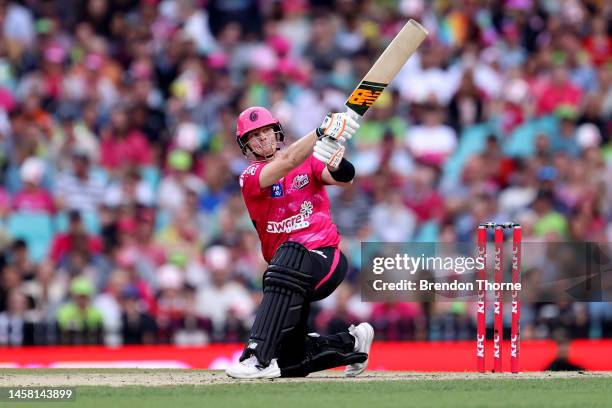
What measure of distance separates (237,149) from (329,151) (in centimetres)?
739

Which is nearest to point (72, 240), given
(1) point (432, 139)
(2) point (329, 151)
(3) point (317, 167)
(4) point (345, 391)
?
(1) point (432, 139)

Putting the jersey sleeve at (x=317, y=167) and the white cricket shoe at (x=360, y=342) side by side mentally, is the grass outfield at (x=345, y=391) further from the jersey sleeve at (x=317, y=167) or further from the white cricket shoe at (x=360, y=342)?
the jersey sleeve at (x=317, y=167)

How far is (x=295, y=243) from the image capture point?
31.2ft

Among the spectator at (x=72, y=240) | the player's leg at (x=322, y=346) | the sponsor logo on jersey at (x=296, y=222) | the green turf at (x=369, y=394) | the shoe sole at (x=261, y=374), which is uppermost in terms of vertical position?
the spectator at (x=72, y=240)

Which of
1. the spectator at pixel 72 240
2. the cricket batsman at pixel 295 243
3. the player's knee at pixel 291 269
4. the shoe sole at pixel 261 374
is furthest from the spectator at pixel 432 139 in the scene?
the shoe sole at pixel 261 374

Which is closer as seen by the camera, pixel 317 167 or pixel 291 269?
pixel 291 269

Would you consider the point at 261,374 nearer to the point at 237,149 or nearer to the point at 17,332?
the point at 17,332

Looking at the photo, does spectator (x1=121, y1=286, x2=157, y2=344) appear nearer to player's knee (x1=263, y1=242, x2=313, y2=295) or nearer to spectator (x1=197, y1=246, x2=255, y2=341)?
spectator (x1=197, y1=246, x2=255, y2=341)

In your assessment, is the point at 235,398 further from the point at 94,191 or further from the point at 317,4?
the point at 317,4

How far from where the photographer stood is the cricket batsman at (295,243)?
938cm

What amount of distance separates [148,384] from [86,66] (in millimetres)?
8800

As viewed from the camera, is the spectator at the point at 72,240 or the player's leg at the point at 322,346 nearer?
the player's leg at the point at 322,346

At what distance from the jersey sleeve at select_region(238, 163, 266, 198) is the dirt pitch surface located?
1.28m

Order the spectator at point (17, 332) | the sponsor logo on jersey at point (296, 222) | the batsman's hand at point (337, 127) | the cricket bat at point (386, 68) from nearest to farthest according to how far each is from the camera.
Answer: the batsman's hand at point (337, 127), the cricket bat at point (386, 68), the sponsor logo on jersey at point (296, 222), the spectator at point (17, 332)
